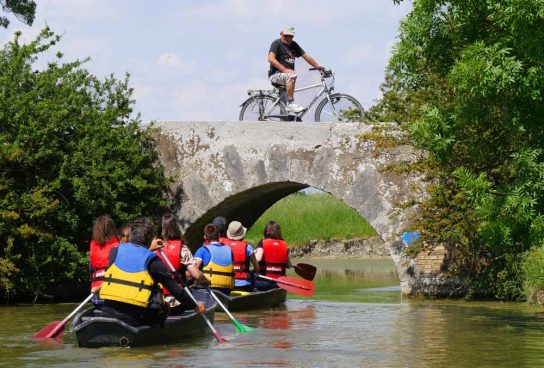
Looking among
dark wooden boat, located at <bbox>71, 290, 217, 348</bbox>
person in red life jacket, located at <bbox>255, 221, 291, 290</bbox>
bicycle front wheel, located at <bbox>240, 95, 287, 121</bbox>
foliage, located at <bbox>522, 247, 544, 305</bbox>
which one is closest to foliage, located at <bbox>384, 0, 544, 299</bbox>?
foliage, located at <bbox>522, 247, 544, 305</bbox>

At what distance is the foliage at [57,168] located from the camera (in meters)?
18.8

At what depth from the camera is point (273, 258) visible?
19422 mm

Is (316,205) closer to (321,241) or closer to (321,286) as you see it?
(321,241)

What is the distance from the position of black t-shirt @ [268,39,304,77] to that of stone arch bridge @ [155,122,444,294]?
3.70 feet

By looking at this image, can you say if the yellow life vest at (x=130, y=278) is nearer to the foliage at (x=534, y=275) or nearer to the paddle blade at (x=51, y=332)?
the paddle blade at (x=51, y=332)

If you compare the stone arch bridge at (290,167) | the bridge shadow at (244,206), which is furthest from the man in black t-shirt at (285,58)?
the bridge shadow at (244,206)

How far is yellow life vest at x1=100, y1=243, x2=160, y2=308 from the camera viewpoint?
12047 millimetres

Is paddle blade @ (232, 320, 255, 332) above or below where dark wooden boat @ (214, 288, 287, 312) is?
below

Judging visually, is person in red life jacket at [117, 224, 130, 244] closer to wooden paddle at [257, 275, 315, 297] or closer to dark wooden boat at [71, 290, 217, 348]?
dark wooden boat at [71, 290, 217, 348]

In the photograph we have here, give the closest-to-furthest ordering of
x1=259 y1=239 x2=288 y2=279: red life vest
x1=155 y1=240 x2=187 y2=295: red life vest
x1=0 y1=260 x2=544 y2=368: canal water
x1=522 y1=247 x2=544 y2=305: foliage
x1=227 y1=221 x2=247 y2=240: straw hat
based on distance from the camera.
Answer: x1=0 y1=260 x2=544 y2=368: canal water
x1=155 y1=240 x2=187 y2=295: red life vest
x1=522 y1=247 x2=544 y2=305: foliage
x1=227 y1=221 x2=247 y2=240: straw hat
x1=259 y1=239 x2=288 y2=279: red life vest

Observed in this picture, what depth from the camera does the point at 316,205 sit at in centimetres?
4059

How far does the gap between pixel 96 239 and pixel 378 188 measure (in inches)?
287

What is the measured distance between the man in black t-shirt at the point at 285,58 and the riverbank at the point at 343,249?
17.2m

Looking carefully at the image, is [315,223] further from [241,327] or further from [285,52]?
[241,327]
